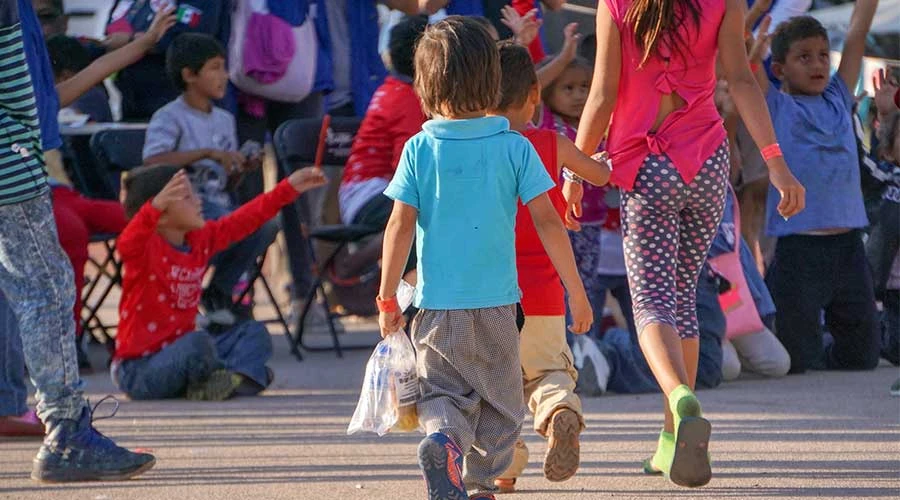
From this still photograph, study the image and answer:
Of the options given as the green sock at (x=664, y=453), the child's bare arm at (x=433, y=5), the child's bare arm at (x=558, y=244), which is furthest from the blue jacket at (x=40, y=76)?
the child's bare arm at (x=433, y=5)

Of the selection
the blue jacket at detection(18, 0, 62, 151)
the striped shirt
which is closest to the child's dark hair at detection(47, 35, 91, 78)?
the blue jacket at detection(18, 0, 62, 151)

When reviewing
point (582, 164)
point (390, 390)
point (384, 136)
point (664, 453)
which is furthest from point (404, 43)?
point (390, 390)

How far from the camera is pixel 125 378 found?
698 centimetres

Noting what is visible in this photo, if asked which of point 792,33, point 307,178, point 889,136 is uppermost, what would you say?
point 792,33

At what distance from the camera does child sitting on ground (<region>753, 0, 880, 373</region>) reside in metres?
7.41

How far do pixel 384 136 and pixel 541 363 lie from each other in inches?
124

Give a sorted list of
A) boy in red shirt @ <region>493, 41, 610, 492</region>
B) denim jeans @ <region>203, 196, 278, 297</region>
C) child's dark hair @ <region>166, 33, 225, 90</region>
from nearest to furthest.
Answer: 1. boy in red shirt @ <region>493, 41, 610, 492</region>
2. denim jeans @ <region>203, 196, 278, 297</region>
3. child's dark hair @ <region>166, 33, 225, 90</region>

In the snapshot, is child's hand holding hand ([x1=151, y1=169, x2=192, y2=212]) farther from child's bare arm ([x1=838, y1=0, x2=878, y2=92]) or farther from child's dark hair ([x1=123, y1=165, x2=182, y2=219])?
child's bare arm ([x1=838, y1=0, x2=878, y2=92])

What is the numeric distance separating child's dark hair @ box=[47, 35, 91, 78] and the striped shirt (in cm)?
327

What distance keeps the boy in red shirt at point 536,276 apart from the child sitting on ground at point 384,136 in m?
2.53

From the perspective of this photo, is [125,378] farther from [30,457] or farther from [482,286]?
[482,286]

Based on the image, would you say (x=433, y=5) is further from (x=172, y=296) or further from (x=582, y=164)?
(x=582, y=164)

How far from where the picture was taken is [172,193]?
260 inches

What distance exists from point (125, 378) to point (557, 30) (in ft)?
12.1
